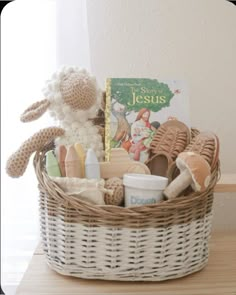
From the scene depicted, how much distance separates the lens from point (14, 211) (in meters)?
1.18

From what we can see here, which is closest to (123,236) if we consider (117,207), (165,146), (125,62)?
(117,207)

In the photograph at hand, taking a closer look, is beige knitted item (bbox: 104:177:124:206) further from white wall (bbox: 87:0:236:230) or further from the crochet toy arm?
white wall (bbox: 87:0:236:230)

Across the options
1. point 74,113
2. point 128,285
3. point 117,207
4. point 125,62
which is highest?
point 125,62

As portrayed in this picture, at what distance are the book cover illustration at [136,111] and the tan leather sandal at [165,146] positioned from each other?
0.04ft

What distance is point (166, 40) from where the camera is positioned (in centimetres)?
120

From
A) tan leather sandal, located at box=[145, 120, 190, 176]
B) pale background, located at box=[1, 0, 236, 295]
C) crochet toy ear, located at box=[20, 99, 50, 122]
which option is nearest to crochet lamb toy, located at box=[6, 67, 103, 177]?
crochet toy ear, located at box=[20, 99, 50, 122]

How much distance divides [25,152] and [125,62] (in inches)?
19.5

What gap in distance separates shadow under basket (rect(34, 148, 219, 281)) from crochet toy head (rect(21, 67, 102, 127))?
0.10m

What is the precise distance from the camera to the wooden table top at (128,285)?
30.2 inches

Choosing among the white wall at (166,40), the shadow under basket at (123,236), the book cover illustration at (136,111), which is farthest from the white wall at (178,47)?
the shadow under basket at (123,236)

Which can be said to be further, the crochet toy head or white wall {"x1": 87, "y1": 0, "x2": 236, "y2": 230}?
white wall {"x1": 87, "y1": 0, "x2": 236, "y2": 230}

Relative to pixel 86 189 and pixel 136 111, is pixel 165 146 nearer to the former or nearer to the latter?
pixel 136 111

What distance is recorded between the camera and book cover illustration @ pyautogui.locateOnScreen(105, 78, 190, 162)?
88cm

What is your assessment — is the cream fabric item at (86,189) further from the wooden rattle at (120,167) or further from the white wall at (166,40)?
the white wall at (166,40)
